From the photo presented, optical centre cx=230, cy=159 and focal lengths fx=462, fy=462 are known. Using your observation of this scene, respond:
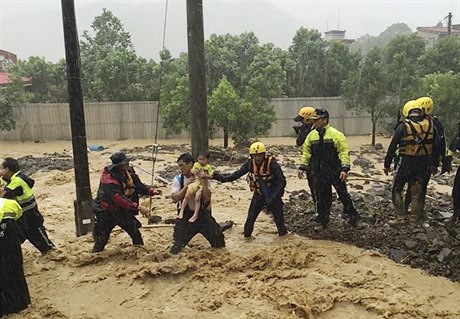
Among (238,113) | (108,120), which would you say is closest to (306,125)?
(238,113)

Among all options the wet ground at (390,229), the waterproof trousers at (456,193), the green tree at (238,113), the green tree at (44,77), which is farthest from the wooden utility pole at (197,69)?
the green tree at (44,77)

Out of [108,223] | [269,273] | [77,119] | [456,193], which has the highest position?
[77,119]

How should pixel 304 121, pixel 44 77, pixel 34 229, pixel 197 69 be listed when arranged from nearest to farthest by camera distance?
1. pixel 34 229
2. pixel 197 69
3. pixel 304 121
4. pixel 44 77

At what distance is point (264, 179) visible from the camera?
7.33 metres

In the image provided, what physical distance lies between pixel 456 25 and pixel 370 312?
65130 mm

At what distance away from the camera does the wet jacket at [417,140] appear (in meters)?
7.02

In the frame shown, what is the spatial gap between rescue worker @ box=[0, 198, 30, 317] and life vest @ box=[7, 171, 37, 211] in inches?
60.6

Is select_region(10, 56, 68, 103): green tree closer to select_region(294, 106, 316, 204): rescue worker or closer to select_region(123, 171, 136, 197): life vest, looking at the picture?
select_region(294, 106, 316, 204): rescue worker

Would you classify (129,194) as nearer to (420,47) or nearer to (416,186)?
(416,186)

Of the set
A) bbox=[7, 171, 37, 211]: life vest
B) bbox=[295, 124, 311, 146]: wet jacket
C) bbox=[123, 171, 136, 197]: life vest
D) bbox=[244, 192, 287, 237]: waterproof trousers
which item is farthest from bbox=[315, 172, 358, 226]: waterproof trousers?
bbox=[7, 171, 37, 211]: life vest

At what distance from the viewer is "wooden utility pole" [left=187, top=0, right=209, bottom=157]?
7.84m

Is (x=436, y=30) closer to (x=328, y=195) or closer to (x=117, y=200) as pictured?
(x=328, y=195)

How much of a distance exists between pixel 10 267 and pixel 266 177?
3.83 m

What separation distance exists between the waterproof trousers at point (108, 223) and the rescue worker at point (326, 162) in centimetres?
285
